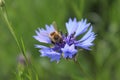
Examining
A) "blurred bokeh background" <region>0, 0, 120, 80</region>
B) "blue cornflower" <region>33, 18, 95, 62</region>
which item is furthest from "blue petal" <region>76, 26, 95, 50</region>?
"blurred bokeh background" <region>0, 0, 120, 80</region>

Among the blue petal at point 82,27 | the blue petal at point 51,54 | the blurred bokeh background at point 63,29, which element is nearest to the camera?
the blue petal at point 51,54

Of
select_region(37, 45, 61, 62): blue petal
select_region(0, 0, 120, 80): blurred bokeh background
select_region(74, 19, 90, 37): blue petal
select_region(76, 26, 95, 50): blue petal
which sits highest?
select_region(0, 0, 120, 80): blurred bokeh background

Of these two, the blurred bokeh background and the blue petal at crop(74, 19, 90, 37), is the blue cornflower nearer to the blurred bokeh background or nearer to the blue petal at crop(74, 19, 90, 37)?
the blue petal at crop(74, 19, 90, 37)

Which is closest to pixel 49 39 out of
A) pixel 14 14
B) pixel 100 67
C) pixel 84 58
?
pixel 100 67

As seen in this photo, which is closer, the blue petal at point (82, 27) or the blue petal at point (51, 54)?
the blue petal at point (51, 54)

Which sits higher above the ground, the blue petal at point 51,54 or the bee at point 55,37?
the bee at point 55,37

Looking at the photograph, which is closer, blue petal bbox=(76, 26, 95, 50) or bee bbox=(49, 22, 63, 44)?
blue petal bbox=(76, 26, 95, 50)

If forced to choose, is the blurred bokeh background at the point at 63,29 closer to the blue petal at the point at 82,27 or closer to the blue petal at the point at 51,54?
the blue petal at the point at 82,27

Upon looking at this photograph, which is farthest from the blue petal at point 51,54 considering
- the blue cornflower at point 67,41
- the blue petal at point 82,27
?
the blue petal at point 82,27
